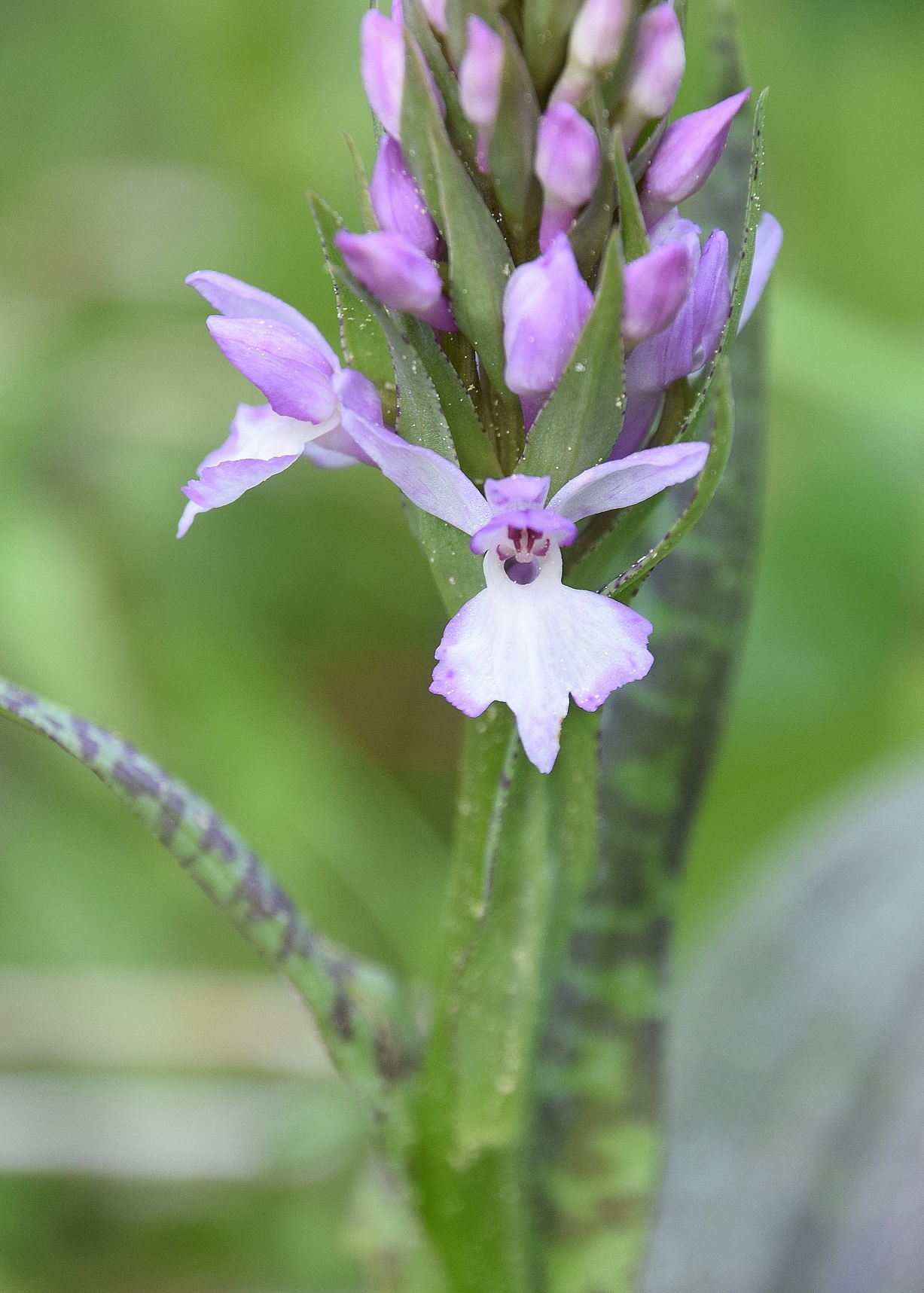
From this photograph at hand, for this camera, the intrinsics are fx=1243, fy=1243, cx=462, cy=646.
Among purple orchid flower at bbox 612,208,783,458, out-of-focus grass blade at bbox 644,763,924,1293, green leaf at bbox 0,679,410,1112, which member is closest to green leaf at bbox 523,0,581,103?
purple orchid flower at bbox 612,208,783,458

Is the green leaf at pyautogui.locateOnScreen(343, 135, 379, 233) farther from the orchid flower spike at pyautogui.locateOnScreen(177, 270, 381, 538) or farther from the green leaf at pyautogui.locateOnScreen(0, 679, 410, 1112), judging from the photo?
the green leaf at pyautogui.locateOnScreen(0, 679, 410, 1112)

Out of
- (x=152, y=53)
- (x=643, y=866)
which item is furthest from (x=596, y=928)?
(x=152, y=53)

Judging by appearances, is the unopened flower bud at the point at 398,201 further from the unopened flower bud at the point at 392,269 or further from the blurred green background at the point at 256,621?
the blurred green background at the point at 256,621

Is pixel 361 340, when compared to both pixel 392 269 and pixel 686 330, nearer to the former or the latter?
pixel 392 269

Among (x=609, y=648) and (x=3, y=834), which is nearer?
(x=609, y=648)

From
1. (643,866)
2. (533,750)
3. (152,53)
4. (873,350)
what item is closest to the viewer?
(533,750)

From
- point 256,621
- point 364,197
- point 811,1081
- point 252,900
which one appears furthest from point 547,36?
point 256,621

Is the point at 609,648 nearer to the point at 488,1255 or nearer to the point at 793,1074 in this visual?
the point at 488,1255
